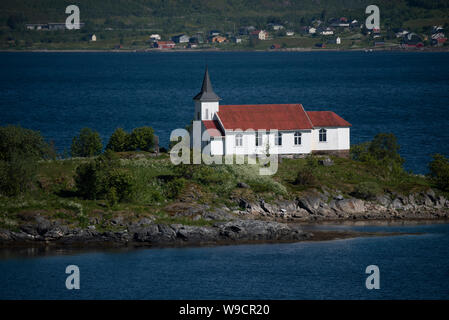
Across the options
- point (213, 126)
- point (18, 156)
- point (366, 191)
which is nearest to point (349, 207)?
point (366, 191)

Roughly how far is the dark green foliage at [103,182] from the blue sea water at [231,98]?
104ft

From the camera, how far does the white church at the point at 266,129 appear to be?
60.3 meters

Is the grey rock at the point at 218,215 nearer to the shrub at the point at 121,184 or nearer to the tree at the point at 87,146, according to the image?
the shrub at the point at 121,184

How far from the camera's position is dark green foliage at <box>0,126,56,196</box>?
51.0 m

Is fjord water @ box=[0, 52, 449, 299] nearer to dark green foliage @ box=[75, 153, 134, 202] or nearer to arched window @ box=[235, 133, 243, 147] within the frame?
dark green foliage @ box=[75, 153, 134, 202]

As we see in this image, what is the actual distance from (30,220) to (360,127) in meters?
58.3

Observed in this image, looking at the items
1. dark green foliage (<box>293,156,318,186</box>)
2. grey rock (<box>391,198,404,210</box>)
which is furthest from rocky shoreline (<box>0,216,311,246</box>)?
grey rock (<box>391,198,404,210</box>)

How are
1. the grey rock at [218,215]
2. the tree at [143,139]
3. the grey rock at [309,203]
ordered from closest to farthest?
the grey rock at [218,215] → the grey rock at [309,203] → the tree at [143,139]

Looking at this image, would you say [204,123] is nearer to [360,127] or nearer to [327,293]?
[327,293]

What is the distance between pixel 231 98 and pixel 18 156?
80.6 metres

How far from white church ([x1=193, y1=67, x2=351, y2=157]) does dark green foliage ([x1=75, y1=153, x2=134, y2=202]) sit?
412 inches

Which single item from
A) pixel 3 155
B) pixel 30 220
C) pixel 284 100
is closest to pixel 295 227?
pixel 30 220

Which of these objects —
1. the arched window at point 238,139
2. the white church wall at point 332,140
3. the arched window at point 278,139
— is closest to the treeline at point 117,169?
the white church wall at point 332,140

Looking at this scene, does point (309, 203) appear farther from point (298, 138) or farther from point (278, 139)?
point (298, 138)
